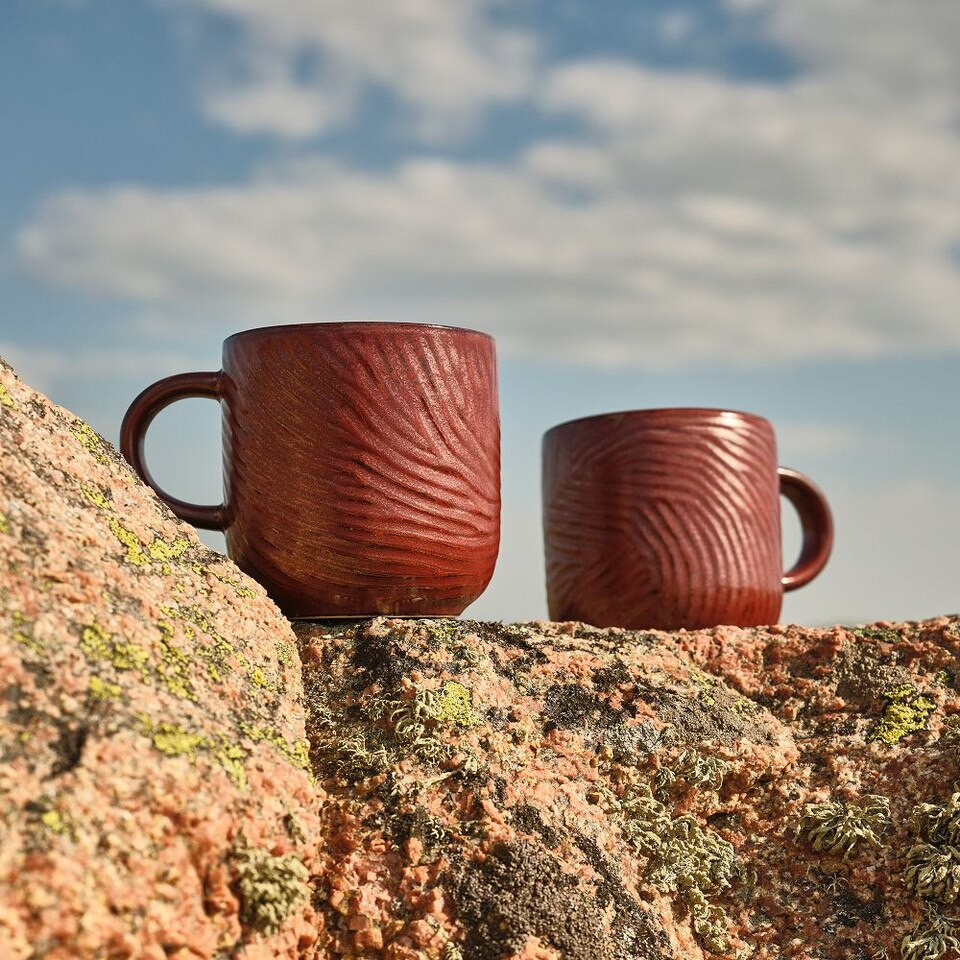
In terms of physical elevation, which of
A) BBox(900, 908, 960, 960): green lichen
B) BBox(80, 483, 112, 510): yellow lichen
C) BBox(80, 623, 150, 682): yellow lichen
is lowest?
BBox(900, 908, 960, 960): green lichen

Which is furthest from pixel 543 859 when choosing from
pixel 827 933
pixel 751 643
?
pixel 751 643

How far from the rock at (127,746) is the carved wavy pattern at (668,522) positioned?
38.9 inches

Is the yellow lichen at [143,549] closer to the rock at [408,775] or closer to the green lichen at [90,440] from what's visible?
the rock at [408,775]

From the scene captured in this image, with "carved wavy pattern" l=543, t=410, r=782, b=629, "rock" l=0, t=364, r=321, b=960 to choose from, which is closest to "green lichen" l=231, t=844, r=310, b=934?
"rock" l=0, t=364, r=321, b=960

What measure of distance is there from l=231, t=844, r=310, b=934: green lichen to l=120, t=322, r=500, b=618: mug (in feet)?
2.18

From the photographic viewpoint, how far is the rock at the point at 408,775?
116cm

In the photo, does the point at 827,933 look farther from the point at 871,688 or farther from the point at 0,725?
the point at 0,725

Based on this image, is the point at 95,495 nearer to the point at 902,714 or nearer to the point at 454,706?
the point at 454,706

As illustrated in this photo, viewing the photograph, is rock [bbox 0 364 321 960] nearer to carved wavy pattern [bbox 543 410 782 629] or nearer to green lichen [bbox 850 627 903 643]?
carved wavy pattern [bbox 543 410 782 629]

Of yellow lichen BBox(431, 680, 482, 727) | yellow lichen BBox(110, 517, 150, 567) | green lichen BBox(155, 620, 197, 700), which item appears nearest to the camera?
green lichen BBox(155, 620, 197, 700)

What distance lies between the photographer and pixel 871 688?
2.02 meters

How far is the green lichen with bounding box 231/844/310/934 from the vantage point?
1238 mm

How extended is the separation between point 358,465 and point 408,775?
528 millimetres

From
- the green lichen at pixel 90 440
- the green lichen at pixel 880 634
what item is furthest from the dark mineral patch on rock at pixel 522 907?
the green lichen at pixel 880 634
